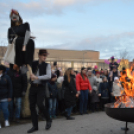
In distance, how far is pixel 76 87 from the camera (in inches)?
316

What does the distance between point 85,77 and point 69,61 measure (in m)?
35.6

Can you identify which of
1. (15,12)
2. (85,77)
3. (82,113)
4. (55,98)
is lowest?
(82,113)

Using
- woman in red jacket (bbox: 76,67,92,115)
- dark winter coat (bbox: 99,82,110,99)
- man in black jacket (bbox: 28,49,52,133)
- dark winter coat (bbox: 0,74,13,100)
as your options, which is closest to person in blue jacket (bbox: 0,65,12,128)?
dark winter coat (bbox: 0,74,13,100)

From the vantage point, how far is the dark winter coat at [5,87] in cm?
604

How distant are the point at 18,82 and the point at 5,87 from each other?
1.95ft

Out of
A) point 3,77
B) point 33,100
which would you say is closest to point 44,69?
point 33,100

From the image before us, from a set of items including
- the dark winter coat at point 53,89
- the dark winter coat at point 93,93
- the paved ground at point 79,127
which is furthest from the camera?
the dark winter coat at point 93,93

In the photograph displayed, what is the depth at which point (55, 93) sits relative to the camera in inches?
289

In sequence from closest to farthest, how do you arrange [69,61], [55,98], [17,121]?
[17,121] < [55,98] < [69,61]

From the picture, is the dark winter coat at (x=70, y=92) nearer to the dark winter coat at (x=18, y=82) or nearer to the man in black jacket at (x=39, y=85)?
A: the dark winter coat at (x=18, y=82)

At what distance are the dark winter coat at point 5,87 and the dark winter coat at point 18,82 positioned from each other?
41 centimetres

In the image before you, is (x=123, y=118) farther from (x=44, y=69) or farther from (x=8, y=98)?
(x=8, y=98)

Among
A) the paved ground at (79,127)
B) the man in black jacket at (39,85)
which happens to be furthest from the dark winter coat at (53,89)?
the man in black jacket at (39,85)

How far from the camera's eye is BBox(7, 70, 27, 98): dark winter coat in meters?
6.63
